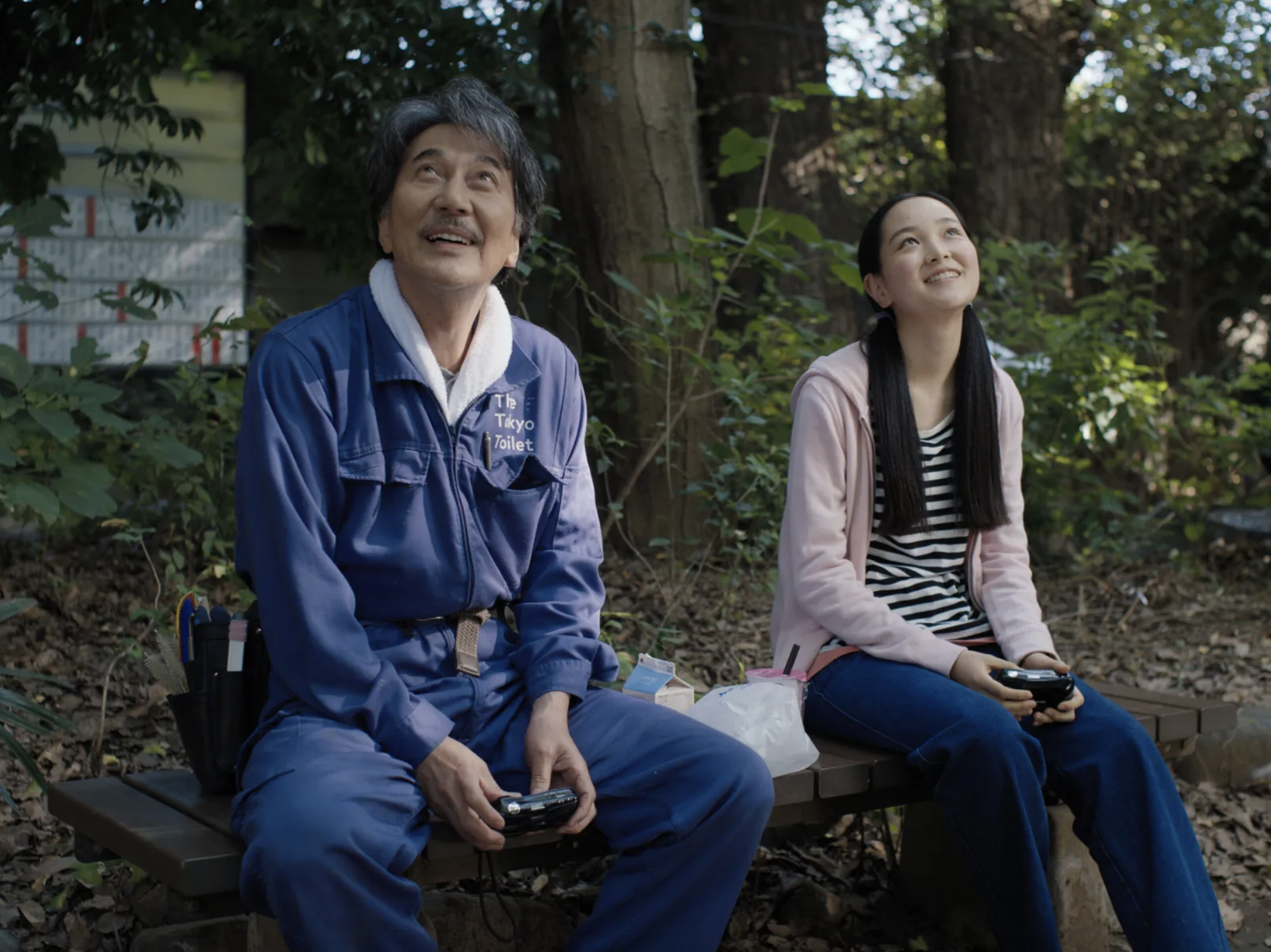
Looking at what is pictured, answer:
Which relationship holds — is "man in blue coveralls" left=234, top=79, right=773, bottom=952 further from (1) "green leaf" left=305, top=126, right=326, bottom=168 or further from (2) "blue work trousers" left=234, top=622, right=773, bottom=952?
(1) "green leaf" left=305, top=126, right=326, bottom=168

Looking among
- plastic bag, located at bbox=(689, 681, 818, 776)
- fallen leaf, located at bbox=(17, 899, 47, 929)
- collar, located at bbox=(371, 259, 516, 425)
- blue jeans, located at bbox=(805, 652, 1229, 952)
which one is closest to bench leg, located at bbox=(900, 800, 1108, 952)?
blue jeans, located at bbox=(805, 652, 1229, 952)

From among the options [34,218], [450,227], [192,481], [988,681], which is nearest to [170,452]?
[34,218]

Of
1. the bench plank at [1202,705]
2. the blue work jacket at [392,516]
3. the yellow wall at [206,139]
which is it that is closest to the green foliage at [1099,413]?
the bench plank at [1202,705]

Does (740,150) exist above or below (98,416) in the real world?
above

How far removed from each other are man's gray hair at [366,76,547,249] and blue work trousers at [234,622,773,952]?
0.98 meters

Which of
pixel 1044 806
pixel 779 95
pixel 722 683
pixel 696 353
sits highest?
pixel 779 95

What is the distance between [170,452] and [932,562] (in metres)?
2.58

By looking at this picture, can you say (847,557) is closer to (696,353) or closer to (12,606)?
(12,606)

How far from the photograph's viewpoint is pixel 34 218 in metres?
4.22

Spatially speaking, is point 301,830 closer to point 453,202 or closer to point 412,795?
point 412,795

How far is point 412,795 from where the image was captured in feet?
8.29

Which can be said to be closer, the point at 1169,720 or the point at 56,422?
the point at 1169,720

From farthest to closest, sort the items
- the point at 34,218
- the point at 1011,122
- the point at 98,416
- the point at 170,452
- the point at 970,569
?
the point at 1011,122
the point at 170,452
the point at 34,218
the point at 98,416
the point at 970,569

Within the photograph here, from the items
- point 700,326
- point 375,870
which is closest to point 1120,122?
point 700,326
